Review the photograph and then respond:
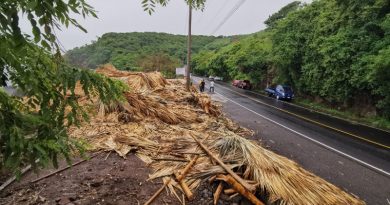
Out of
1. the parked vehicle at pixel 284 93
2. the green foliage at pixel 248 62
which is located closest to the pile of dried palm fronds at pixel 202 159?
the parked vehicle at pixel 284 93

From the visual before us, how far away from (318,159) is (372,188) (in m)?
3.14

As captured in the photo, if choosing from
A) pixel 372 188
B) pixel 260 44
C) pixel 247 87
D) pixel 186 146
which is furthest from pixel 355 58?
pixel 260 44

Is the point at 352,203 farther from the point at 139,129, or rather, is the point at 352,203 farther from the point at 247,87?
the point at 247,87

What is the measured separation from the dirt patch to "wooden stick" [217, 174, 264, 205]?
1.24 metres

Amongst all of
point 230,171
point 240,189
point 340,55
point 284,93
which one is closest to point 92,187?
point 230,171

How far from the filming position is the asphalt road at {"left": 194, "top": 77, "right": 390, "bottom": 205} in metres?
10.9

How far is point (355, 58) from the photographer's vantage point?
26.9m

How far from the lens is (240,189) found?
7.77 metres

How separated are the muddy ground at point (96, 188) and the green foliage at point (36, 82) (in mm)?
4834

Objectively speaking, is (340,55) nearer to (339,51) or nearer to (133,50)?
(339,51)

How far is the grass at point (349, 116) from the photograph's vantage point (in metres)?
23.8

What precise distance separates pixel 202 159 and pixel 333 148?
8589mm

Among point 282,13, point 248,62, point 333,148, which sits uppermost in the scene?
point 282,13

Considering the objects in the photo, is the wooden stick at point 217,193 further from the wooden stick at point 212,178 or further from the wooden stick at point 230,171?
the wooden stick at point 230,171
